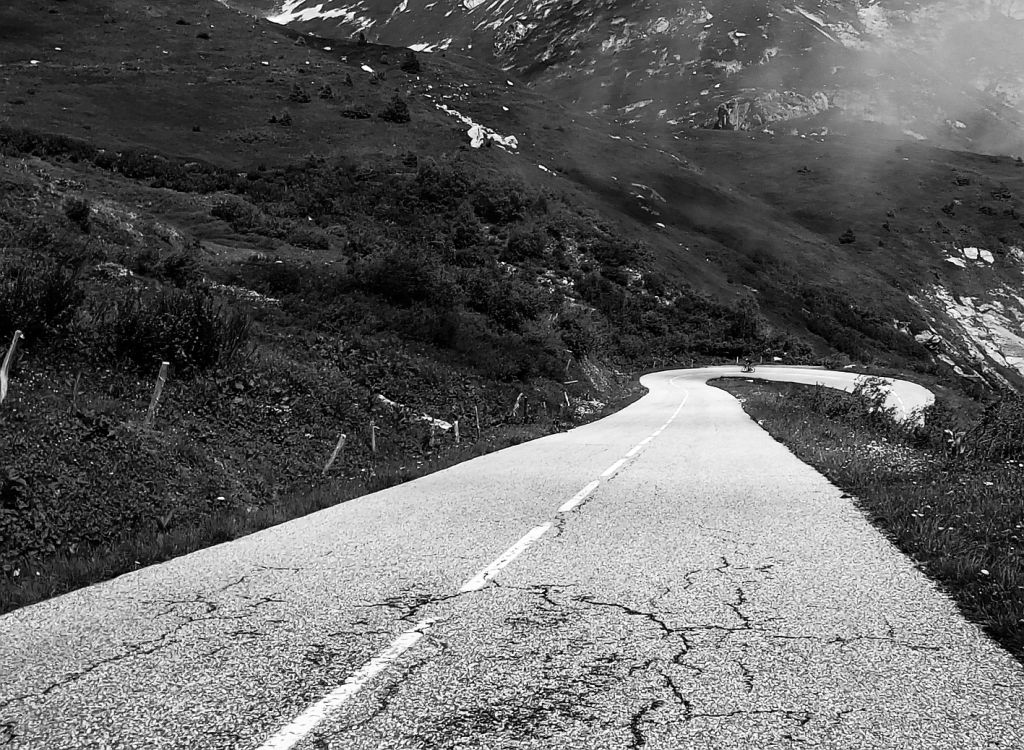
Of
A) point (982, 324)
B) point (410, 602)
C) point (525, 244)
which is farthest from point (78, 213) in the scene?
point (982, 324)

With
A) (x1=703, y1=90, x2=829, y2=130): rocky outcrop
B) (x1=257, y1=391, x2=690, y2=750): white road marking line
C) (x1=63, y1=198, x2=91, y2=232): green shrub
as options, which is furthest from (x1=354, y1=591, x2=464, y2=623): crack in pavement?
(x1=703, y1=90, x2=829, y2=130): rocky outcrop

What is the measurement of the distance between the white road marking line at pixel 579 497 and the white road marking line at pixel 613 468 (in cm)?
68

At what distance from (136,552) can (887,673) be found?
6.51m

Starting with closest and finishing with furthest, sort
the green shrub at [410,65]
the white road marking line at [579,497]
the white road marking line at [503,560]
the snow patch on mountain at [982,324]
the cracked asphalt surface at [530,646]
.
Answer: the cracked asphalt surface at [530,646] < the white road marking line at [503,560] < the white road marking line at [579,497] < the snow patch on mountain at [982,324] < the green shrub at [410,65]

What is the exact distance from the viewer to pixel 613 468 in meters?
12.6

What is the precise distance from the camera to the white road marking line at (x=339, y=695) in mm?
3139

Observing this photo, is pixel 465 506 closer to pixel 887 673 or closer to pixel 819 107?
pixel 887 673

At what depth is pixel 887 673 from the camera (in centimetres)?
382

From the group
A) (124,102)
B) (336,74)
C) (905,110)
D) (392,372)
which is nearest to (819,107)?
(905,110)

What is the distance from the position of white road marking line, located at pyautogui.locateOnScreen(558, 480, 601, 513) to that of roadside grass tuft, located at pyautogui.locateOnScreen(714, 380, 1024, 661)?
3560mm

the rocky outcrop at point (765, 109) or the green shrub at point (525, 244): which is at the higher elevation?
the rocky outcrop at point (765, 109)

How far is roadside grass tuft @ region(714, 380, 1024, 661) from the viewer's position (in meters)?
5.07

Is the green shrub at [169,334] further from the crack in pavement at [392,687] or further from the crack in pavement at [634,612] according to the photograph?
the crack in pavement at [392,687]

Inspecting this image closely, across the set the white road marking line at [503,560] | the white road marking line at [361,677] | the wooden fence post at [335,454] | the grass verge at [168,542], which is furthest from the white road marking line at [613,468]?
the white road marking line at [361,677]
